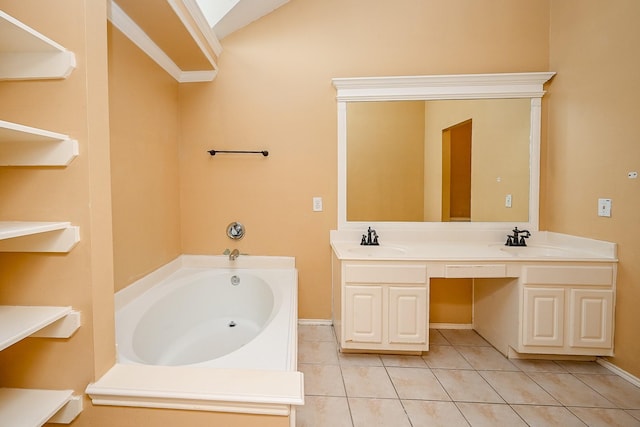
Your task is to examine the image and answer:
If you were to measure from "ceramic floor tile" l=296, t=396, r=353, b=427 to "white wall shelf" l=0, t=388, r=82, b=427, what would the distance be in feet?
3.14

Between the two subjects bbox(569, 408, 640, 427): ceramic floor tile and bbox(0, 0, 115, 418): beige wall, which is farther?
bbox(569, 408, 640, 427): ceramic floor tile

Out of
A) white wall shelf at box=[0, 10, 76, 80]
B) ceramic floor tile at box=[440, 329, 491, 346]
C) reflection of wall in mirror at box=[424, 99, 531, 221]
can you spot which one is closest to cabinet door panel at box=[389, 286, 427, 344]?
ceramic floor tile at box=[440, 329, 491, 346]

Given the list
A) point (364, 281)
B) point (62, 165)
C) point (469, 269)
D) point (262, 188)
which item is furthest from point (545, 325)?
point (62, 165)

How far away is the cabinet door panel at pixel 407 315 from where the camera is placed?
1867 millimetres

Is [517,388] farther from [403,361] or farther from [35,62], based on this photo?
[35,62]

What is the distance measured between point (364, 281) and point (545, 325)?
4.04 feet

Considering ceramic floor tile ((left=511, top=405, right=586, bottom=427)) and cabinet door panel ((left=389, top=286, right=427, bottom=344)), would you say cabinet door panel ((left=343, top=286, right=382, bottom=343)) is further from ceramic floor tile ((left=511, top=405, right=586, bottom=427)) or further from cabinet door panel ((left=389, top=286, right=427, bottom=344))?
ceramic floor tile ((left=511, top=405, right=586, bottom=427))

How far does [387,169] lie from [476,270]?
1052mm

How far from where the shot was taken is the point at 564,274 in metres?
1.80

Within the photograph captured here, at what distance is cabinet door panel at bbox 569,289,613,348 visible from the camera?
1776 millimetres

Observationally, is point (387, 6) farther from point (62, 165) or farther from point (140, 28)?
point (62, 165)

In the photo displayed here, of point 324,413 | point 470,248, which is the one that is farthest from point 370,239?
point 324,413

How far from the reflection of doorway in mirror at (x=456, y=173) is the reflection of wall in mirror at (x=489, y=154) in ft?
0.12

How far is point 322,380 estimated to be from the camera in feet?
5.64
